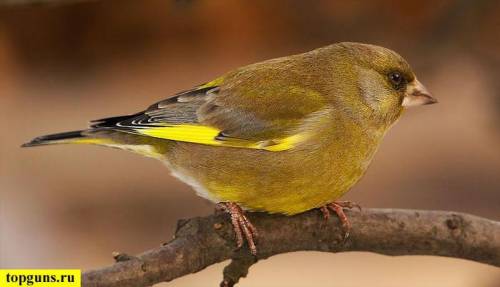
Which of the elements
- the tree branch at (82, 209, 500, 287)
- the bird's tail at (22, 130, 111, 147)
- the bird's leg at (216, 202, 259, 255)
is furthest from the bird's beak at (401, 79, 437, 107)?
the bird's tail at (22, 130, 111, 147)

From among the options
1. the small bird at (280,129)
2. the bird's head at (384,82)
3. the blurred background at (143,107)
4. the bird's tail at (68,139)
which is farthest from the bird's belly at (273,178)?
the blurred background at (143,107)

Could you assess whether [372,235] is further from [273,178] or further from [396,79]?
[396,79]

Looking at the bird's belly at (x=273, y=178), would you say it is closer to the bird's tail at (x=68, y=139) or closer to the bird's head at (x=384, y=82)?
the bird's head at (x=384, y=82)

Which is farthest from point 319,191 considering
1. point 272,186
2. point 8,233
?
point 8,233

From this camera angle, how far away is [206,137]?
2.46m

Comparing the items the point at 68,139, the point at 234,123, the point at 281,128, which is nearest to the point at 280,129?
the point at 281,128

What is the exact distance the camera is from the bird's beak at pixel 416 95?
2.43m

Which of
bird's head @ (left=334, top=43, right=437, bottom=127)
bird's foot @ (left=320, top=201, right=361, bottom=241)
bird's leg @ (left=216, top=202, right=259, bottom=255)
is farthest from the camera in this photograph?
bird's head @ (left=334, top=43, right=437, bottom=127)

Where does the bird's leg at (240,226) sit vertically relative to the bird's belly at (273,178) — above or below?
below

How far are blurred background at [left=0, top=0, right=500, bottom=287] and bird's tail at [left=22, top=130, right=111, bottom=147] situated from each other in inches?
70.6

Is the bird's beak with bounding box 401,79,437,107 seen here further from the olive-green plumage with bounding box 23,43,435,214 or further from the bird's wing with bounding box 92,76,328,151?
the bird's wing with bounding box 92,76,328,151

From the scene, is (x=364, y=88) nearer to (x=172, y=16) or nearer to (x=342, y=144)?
(x=342, y=144)

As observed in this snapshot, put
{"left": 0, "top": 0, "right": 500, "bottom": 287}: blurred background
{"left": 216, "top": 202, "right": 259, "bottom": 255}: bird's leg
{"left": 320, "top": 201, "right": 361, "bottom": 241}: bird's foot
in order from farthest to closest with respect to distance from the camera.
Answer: {"left": 0, "top": 0, "right": 500, "bottom": 287}: blurred background, {"left": 320, "top": 201, "right": 361, "bottom": 241}: bird's foot, {"left": 216, "top": 202, "right": 259, "bottom": 255}: bird's leg

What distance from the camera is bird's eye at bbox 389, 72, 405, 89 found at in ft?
8.09
